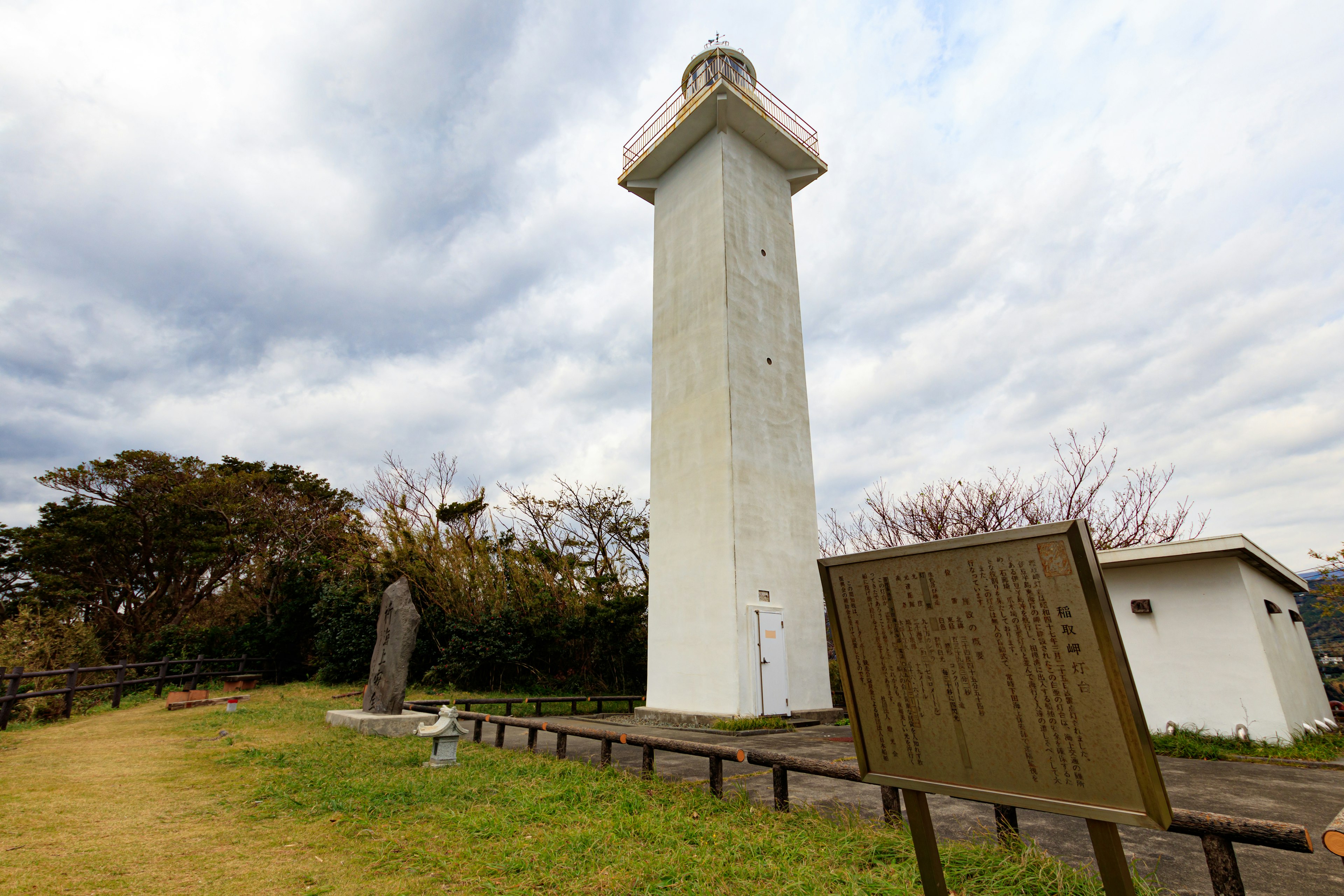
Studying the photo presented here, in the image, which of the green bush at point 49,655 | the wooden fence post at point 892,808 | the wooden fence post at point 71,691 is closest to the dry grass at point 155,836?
the wooden fence post at point 892,808

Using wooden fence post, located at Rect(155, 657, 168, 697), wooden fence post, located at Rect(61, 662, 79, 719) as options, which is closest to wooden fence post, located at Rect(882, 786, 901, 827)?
wooden fence post, located at Rect(61, 662, 79, 719)

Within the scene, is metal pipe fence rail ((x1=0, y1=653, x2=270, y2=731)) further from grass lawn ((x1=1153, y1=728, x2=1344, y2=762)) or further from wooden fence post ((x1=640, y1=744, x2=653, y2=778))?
grass lawn ((x1=1153, y1=728, x2=1344, y2=762))

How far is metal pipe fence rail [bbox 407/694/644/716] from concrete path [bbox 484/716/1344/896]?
317 centimetres

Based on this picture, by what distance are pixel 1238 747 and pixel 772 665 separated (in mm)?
5674

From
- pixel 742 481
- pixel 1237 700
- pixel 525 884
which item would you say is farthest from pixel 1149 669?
pixel 525 884

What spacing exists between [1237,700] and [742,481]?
680cm

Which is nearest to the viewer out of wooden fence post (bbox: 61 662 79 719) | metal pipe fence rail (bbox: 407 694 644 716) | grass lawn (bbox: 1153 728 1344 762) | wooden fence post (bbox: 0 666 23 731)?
grass lawn (bbox: 1153 728 1344 762)

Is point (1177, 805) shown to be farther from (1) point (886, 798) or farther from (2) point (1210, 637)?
(2) point (1210, 637)

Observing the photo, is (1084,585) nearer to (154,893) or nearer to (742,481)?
(154,893)

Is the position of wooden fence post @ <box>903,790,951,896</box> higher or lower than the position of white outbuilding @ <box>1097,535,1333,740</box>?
lower

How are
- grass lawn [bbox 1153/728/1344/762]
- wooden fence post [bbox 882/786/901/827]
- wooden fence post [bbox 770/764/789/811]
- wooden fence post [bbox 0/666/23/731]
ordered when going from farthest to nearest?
wooden fence post [bbox 0/666/23/731] < grass lawn [bbox 1153/728/1344/762] < wooden fence post [bbox 770/764/789/811] < wooden fence post [bbox 882/786/901/827]

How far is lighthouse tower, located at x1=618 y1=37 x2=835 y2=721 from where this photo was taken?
9883 millimetres

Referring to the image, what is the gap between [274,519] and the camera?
2027cm

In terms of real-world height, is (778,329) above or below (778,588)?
above
